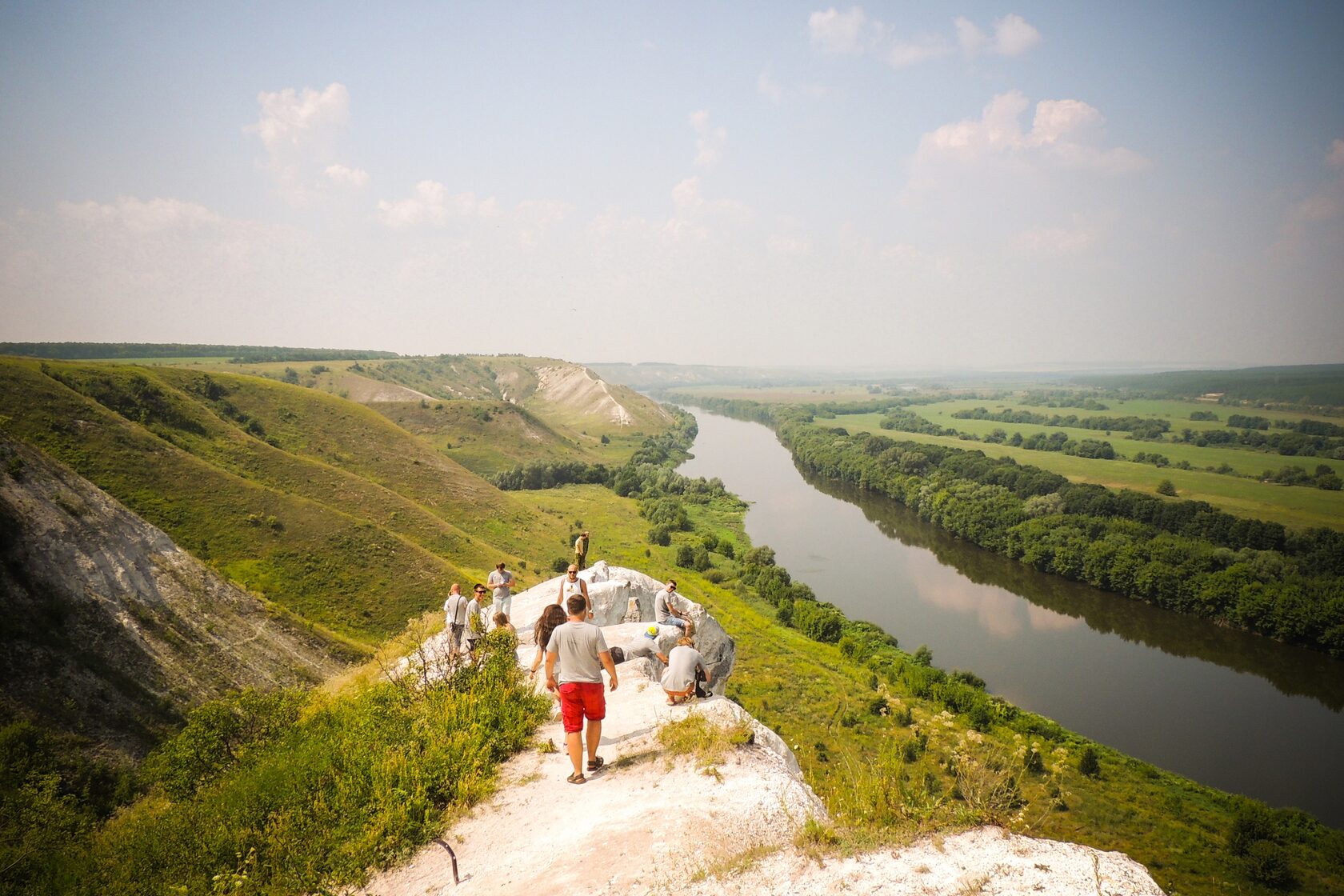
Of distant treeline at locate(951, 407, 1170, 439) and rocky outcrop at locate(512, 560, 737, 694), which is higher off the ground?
distant treeline at locate(951, 407, 1170, 439)

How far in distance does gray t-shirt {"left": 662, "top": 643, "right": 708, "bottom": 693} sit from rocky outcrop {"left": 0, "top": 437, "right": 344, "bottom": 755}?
15796 mm

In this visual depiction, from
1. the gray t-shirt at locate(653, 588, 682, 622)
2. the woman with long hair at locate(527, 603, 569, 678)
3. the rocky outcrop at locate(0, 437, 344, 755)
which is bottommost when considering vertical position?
the rocky outcrop at locate(0, 437, 344, 755)

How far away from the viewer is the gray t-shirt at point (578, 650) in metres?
6.68

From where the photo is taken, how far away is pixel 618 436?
132m

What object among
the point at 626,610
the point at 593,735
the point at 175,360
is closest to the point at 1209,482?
the point at 626,610

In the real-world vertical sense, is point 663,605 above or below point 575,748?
below

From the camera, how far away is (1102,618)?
4188 centimetres

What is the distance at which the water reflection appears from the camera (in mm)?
34250

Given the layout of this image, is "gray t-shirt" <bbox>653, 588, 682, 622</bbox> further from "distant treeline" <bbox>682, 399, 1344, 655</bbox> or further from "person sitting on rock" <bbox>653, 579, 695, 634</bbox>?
"distant treeline" <bbox>682, 399, 1344, 655</bbox>

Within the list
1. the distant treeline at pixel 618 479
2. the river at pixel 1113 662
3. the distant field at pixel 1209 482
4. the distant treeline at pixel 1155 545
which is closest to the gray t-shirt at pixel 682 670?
the river at pixel 1113 662

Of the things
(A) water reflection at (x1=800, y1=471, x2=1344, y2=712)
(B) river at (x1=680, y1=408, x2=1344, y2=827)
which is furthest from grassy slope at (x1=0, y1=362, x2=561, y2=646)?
(A) water reflection at (x1=800, y1=471, x2=1344, y2=712)

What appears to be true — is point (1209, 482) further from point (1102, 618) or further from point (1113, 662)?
point (1113, 662)

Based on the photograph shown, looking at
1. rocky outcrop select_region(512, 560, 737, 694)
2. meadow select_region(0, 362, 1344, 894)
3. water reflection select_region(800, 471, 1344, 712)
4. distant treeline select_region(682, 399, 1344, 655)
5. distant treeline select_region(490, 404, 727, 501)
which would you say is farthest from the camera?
distant treeline select_region(490, 404, 727, 501)

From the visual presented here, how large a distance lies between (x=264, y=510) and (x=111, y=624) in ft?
55.6
